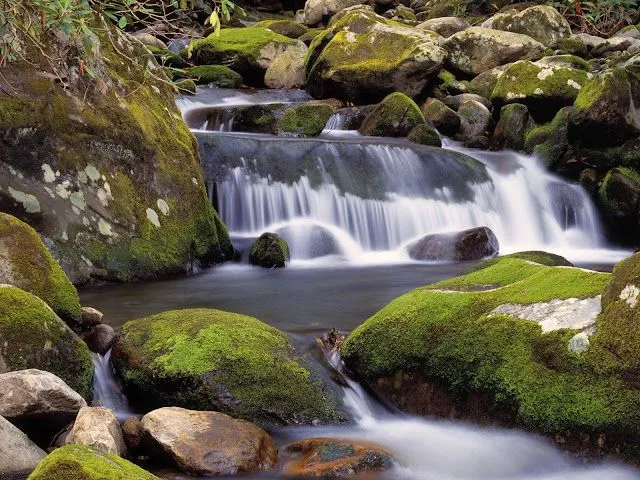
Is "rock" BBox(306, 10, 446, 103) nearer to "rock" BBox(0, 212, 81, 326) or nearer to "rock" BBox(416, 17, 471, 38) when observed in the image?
"rock" BBox(416, 17, 471, 38)

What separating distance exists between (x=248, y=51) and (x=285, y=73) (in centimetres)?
142

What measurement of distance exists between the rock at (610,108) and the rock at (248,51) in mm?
9952

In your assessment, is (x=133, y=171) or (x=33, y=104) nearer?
(x=33, y=104)

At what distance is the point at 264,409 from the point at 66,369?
1306mm

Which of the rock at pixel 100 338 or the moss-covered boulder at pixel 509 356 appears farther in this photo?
the rock at pixel 100 338

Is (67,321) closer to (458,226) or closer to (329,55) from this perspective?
(458,226)

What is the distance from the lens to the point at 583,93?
13375 mm

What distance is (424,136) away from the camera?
14453mm

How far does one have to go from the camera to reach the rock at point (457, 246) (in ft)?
33.9

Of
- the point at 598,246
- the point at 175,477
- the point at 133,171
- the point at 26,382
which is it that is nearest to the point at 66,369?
the point at 26,382

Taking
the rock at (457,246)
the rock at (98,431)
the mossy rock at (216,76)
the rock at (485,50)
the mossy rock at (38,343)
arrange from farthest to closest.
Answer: the mossy rock at (216,76) < the rock at (485,50) < the rock at (457,246) < the mossy rock at (38,343) < the rock at (98,431)

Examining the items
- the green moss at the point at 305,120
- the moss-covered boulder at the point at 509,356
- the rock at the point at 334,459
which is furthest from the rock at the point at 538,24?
the rock at the point at 334,459

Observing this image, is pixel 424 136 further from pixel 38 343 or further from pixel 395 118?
pixel 38 343

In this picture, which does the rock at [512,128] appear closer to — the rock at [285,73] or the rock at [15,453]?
the rock at [285,73]
